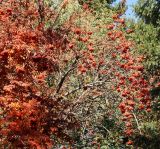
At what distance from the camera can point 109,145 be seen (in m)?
15.6

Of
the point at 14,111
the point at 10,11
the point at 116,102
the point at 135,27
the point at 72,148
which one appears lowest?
the point at 72,148

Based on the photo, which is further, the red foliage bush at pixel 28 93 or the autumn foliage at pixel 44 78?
the autumn foliage at pixel 44 78

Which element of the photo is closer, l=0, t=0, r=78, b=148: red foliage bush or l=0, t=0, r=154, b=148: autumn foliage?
l=0, t=0, r=78, b=148: red foliage bush

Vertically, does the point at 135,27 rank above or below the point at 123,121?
above

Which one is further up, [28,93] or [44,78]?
[44,78]

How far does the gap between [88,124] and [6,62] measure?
4966mm

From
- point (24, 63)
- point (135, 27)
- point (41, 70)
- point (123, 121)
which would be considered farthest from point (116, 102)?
point (135, 27)

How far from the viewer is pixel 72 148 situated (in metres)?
13.7

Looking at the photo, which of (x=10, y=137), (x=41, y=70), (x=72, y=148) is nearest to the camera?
(x=10, y=137)

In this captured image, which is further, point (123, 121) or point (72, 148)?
point (123, 121)

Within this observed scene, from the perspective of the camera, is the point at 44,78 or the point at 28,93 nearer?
the point at 28,93

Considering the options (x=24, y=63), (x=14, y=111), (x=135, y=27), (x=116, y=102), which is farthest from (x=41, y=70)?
(x=135, y=27)

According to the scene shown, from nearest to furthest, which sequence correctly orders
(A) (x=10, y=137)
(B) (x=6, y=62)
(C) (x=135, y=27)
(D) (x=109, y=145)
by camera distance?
(A) (x=10, y=137) < (B) (x=6, y=62) < (D) (x=109, y=145) < (C) (x=135, y=27)

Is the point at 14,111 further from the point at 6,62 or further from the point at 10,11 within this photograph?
the point at 10,11
